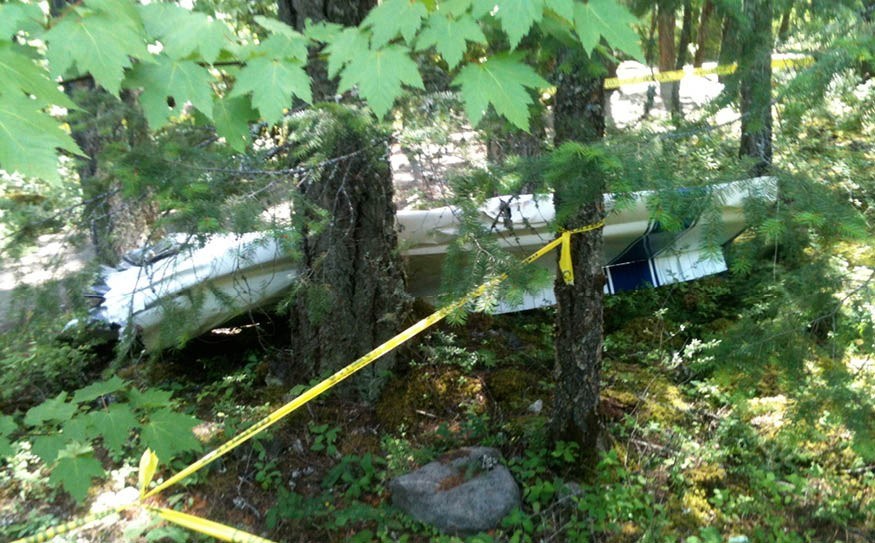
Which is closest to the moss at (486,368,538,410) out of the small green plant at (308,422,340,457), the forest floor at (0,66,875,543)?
the forest floor at (0,66,875,543)

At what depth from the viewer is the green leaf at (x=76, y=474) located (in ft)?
8.48

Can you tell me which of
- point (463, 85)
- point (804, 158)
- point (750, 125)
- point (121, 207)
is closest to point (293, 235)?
point (121, 207)

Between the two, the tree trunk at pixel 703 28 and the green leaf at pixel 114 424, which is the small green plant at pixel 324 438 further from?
the tree trunk at pixel 703 28

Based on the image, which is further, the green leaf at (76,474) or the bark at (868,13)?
the bark at (868,13)

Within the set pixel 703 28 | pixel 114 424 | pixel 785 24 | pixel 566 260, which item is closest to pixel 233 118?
pixel 114 424

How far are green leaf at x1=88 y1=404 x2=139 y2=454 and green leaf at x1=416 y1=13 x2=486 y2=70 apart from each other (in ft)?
6.44

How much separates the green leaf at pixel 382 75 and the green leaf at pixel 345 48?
0.03 metres

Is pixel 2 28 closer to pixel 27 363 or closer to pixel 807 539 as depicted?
pixel 807 539

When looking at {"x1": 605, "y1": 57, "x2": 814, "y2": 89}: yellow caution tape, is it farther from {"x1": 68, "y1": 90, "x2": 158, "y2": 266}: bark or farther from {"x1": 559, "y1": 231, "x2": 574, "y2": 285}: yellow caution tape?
{"x1": 68, "y1": 90, "x2": 158, "y2": 266}: bark

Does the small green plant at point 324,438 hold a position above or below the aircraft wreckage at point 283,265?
below

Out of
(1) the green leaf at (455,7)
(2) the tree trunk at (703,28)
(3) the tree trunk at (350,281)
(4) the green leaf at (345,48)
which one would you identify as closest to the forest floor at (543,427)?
(3) the tree trunk at (350,281)

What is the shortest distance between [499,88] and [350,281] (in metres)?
3.12

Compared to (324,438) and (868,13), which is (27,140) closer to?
(868,13)

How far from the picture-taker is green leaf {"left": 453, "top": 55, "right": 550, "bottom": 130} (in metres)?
1.83
